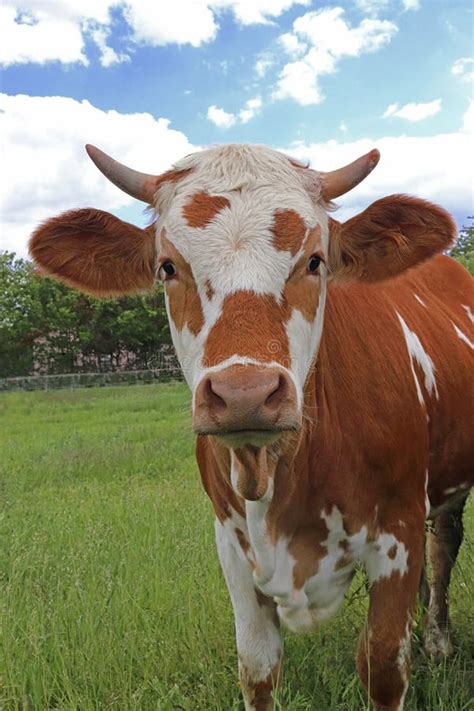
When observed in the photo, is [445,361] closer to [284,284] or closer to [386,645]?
[386,645]

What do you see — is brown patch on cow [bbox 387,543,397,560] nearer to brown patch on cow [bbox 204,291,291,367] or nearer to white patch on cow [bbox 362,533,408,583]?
white patch on cow [bbox 362,533,408,583]

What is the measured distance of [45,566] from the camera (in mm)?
4660

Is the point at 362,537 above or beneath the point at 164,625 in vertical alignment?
above

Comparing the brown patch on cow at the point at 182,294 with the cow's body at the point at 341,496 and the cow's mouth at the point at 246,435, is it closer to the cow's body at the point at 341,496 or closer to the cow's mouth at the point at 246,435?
the cow's mouth at the point at 246,435

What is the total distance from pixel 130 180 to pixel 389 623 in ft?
6.75

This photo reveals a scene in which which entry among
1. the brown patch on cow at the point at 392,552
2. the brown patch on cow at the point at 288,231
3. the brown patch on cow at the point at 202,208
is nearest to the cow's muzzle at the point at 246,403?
the brown patch on cow at the point at 288,231

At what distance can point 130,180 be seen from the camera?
2.83 meters

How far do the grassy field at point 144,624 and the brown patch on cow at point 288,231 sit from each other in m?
0.79

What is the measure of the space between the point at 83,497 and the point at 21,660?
175 inches

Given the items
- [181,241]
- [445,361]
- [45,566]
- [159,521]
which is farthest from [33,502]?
[181,241]

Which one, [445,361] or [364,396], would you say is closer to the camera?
[364,396]

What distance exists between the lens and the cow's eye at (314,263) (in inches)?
95.1

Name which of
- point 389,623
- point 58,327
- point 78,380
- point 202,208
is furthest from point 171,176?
point 58,327

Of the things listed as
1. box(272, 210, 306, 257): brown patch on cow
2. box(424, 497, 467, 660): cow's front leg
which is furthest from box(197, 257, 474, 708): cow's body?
box(424, 497, 467, 660): cow's front leg
